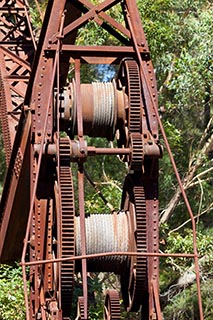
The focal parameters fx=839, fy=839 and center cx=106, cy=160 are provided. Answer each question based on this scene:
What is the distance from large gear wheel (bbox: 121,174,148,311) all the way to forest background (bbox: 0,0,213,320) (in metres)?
5.78

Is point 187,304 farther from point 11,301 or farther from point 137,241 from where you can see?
point 137,241

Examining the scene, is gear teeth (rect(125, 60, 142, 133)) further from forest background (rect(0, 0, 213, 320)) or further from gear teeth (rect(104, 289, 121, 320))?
forest background (rect(0, 0, 213, 320))

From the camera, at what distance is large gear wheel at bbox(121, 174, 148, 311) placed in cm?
612

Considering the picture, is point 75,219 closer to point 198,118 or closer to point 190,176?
point 190,176

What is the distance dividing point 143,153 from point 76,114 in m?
0.62

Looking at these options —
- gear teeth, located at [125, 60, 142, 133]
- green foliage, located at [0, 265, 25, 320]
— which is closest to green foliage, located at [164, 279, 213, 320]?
green foliage, located at [0, 265, 25, 320]

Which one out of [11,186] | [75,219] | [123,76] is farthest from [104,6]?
[11,186]

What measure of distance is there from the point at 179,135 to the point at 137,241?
9594 mm

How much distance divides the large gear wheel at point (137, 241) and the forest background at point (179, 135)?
5.78 meters

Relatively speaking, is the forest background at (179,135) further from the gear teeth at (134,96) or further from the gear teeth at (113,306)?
the gear teeth at (134,96)

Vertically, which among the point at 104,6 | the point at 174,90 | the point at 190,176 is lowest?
the point at 190,176

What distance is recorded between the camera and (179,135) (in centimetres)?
1559

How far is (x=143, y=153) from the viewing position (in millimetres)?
6195

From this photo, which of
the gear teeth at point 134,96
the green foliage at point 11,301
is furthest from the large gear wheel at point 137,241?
the green foliage at point 11,301
